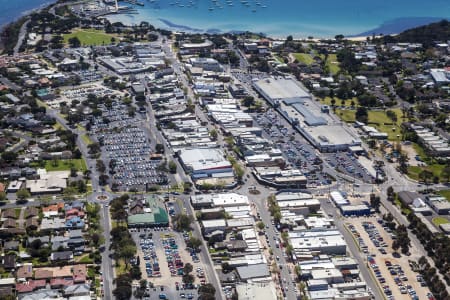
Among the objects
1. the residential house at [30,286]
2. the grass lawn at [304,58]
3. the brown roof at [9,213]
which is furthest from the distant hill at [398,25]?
the residential house at [30,286]

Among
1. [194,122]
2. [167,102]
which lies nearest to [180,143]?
[194,122]

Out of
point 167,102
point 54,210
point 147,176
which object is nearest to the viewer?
point 54,210

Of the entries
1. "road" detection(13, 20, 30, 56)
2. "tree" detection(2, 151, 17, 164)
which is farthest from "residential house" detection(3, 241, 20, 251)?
"road" detection(13, 20, 30, 56)

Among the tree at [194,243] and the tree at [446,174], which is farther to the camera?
the tree at [446,174]

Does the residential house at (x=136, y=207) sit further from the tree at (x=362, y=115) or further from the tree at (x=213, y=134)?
the tree at (x=362, y=115)

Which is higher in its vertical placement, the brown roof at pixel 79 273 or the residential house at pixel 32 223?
the residential house at pixel 32 223

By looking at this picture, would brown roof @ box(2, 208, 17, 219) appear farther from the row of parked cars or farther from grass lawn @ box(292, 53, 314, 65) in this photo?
grass lawn @ box(292, 53, 314, 65)

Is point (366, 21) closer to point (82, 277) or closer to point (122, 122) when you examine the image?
point (122, 122)
